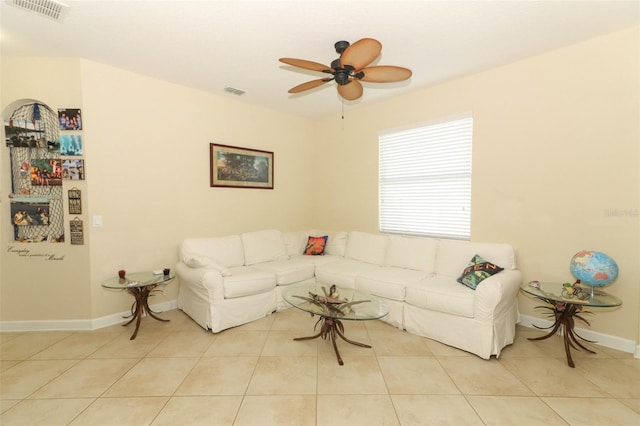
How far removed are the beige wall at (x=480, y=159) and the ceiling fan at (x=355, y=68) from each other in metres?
1.63

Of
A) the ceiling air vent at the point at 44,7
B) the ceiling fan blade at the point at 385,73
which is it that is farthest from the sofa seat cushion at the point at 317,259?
the ceiling air vent at the point at 44,7

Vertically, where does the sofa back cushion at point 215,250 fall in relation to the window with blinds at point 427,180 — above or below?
below

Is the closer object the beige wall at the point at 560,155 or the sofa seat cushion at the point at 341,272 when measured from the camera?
the beige wall at the point at 560,155

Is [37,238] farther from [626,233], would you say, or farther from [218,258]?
[626,233]

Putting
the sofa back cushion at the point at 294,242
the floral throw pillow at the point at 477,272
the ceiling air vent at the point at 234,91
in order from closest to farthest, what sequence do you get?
the floral throw pillow at the point at 477,272 → the ceiling air vent at the point at 234,91 → the sofa back cushion at the point at 294,242

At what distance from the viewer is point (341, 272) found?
3.63m

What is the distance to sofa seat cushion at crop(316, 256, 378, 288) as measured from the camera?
353cm

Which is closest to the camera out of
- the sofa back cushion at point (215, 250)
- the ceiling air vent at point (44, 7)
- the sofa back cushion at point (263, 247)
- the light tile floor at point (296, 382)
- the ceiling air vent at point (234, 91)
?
the light tile floor at point (296, 382)

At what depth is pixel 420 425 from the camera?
1.78 meters

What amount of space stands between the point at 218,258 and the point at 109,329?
→ 51.8 inches

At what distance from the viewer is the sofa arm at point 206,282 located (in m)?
2.99

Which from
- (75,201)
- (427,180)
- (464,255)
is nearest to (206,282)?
(75,201)

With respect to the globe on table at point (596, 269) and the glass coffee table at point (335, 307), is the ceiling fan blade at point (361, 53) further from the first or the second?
the globe on table at point (596, 269)

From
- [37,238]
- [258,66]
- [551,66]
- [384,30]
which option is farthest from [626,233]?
[37,238]
